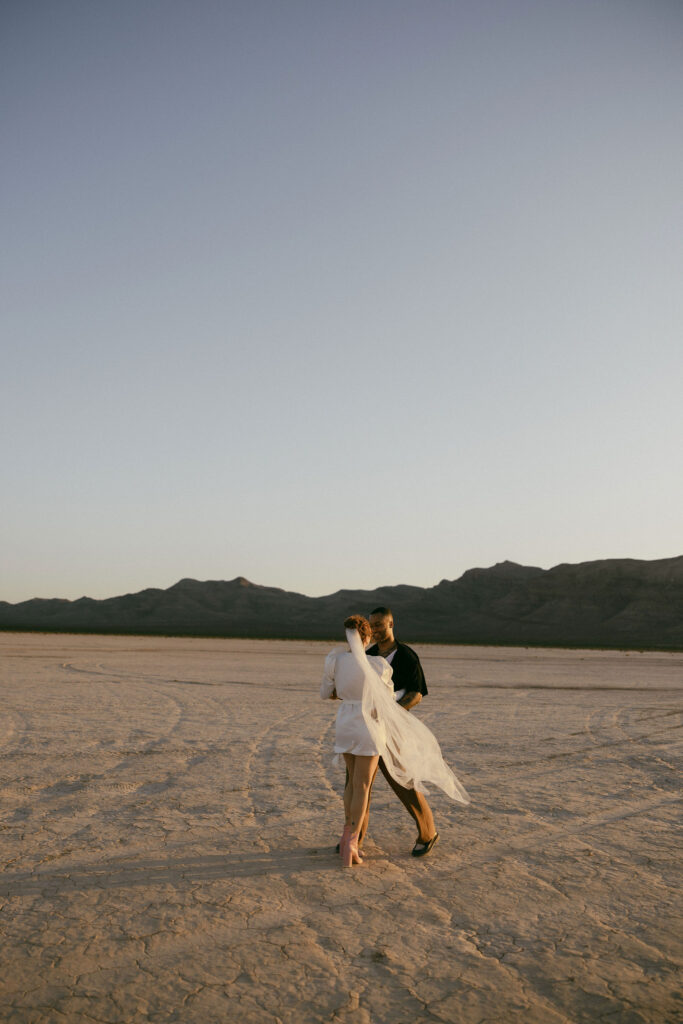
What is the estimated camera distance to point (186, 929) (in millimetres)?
4094

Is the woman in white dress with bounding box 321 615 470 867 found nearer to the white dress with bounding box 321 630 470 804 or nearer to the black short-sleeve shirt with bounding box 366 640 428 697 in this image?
the white dress with bounding box 321 630 470 804

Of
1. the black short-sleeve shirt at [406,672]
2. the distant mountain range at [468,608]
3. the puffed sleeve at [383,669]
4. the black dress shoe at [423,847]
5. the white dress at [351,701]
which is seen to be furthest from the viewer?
the distant mountain range at [468,608]

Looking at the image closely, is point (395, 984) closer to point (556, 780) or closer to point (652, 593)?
point (556, 780)

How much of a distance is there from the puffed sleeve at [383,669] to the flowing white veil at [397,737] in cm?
5

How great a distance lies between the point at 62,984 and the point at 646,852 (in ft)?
13.6

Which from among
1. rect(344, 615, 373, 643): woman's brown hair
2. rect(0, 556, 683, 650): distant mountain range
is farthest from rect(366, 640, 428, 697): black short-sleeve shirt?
rect(0, 556, 683, 650): distant mountain range

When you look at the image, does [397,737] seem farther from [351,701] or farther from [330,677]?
[330,677]

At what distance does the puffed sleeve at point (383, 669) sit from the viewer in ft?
17.0

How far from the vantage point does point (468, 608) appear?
138000 mm

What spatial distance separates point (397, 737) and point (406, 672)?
1.72 feet

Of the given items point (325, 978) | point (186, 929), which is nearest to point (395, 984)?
point (325, 978)

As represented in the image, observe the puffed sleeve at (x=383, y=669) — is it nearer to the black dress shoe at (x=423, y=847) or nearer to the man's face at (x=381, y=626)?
the man's face at (x=381, y=626)

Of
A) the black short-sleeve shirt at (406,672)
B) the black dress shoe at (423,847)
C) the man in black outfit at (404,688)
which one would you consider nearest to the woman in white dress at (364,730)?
the man in black outfit at (404,688)

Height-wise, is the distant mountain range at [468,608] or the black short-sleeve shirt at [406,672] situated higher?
the distant mountain range at [468,608]
